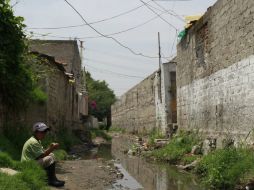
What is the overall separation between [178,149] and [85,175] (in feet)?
15.8

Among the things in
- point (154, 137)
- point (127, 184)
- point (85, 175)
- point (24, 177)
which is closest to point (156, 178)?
point (127, 184)

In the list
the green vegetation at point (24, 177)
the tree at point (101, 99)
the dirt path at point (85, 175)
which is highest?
the tree at point (101, 99)

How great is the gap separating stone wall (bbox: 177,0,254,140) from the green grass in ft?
3.14

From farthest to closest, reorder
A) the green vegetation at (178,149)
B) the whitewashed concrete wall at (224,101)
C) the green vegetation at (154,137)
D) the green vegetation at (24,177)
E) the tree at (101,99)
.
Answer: the tree at (101,99), the green vegetation at (154,137), the green vegetation at (178,149), the whitewashed concrete wall at (224,101), the green vegetation at (24,177)

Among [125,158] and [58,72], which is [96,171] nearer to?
[125,158]

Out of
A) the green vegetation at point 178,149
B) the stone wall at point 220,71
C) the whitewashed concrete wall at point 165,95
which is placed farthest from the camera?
the whitewashed concrete wall at point 165,95

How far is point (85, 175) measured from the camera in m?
10.7

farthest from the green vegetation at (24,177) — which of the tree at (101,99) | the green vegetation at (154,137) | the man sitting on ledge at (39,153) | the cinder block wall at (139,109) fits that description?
the tree at (101,99)

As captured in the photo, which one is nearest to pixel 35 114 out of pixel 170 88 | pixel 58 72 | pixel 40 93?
pixel 40 93

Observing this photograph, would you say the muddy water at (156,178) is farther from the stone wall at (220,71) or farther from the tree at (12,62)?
the tree at (12,62)

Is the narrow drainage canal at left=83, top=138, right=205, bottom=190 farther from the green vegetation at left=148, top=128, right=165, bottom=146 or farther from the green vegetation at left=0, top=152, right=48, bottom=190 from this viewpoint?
the green vegetation at left=148, top=128, right=165, bottom=146

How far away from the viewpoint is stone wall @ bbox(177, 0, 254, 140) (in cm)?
1057

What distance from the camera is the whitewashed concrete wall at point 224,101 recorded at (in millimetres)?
10438

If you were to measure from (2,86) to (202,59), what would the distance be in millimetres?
6630
